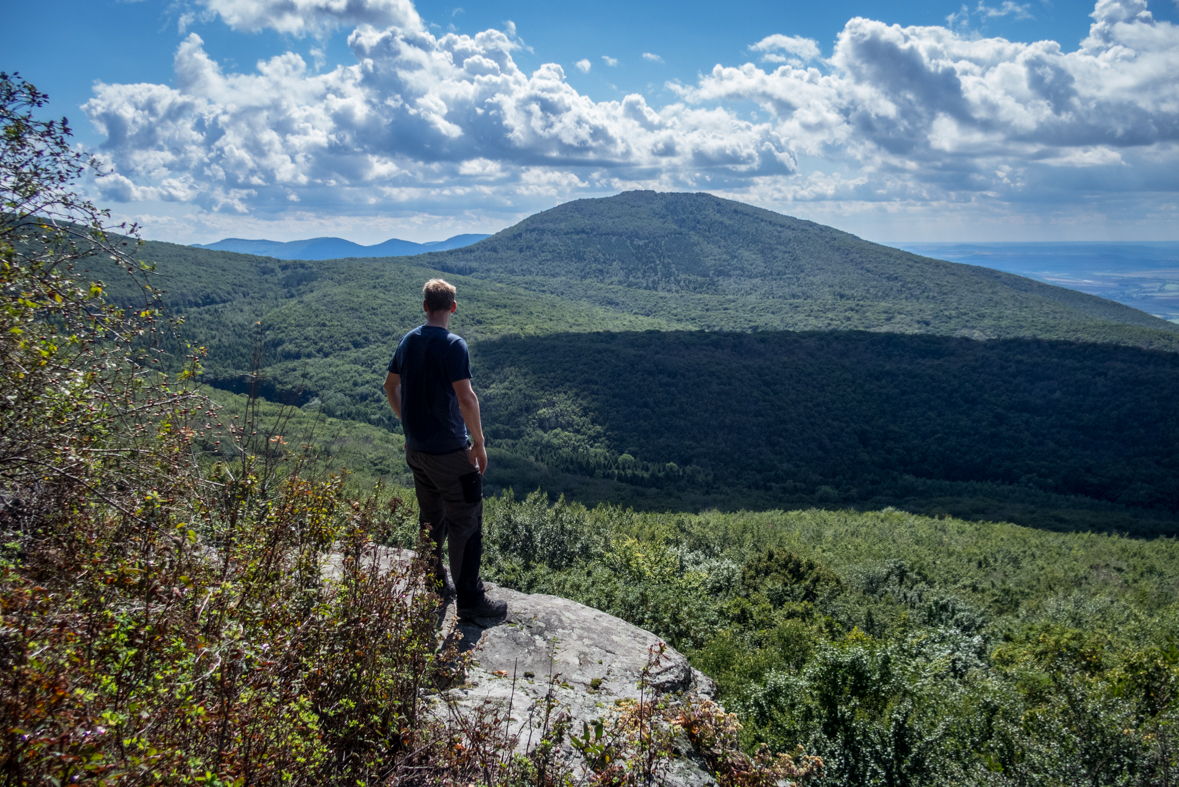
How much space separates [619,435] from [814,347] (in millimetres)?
34246

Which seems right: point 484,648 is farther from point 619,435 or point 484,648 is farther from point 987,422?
point 987,422

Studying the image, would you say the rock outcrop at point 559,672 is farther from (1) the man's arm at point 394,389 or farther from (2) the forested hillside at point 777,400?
(2) the forested hillside at point 777,400

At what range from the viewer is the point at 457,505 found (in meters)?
3.86

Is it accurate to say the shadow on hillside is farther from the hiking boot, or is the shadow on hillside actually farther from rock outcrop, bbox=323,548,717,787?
the hiking boot

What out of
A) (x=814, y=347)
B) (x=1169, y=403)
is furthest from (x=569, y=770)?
(x=814, y=347)

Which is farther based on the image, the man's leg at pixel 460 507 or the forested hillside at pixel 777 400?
the forested hillside at pixel 777 400

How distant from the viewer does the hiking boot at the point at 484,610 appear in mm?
4059

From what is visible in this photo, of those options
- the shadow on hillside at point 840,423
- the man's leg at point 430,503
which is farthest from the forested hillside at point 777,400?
the man's leg at point 430,503

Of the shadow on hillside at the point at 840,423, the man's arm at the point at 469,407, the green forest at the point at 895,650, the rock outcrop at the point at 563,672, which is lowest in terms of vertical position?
the shadow on hillside at the point at 840,423

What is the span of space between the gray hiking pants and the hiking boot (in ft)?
0.12

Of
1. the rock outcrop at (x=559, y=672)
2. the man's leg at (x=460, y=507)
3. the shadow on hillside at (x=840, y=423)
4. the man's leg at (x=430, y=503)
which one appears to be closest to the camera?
the rock outcrop at (x=559, y=672)

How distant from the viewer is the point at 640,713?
2.58 m

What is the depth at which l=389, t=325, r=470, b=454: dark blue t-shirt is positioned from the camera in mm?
3684

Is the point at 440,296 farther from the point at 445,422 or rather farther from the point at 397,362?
the point at 445,422
